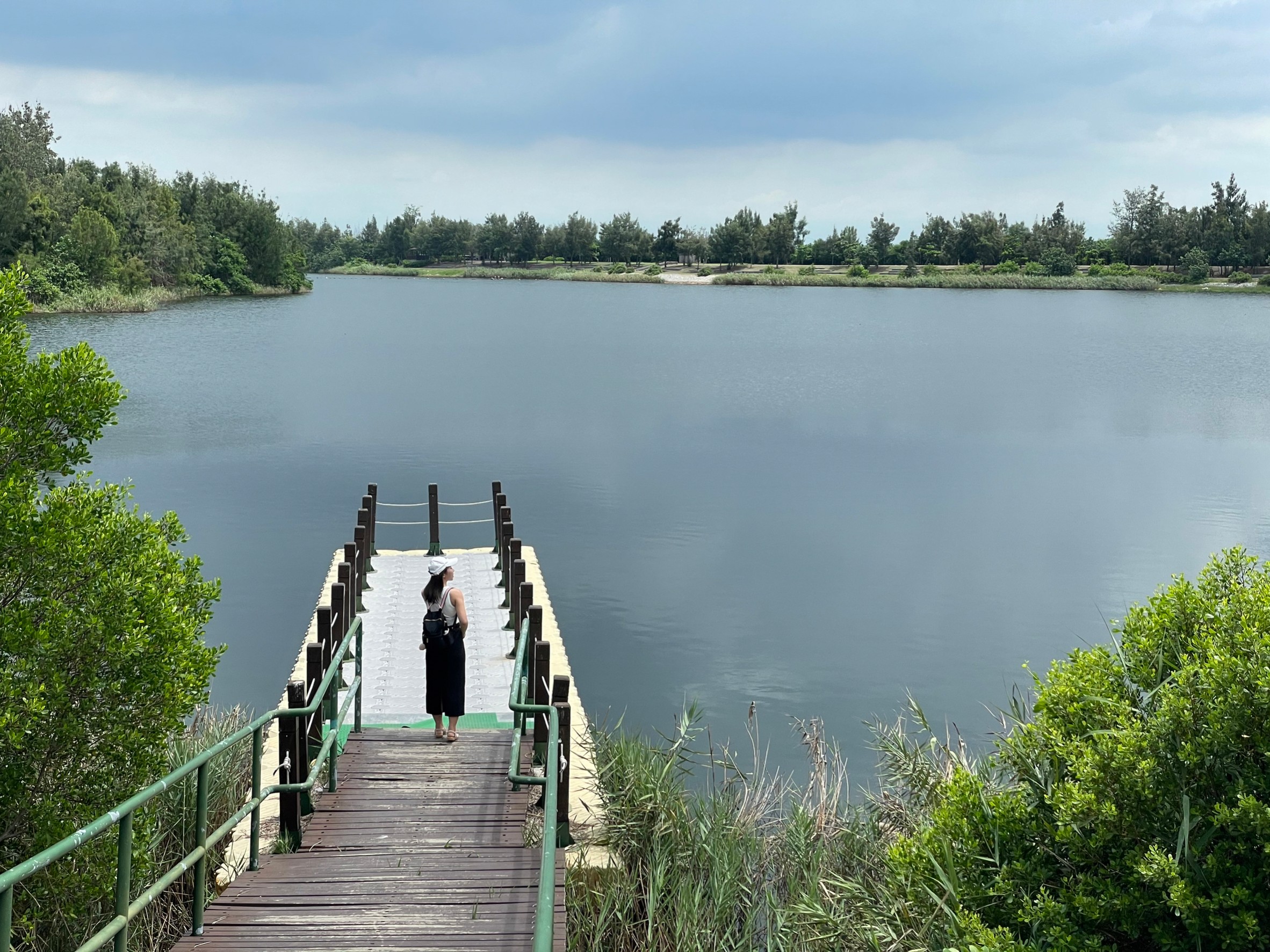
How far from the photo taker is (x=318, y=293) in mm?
106750

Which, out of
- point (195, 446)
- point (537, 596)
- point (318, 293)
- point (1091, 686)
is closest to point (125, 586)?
point (1091, 686)

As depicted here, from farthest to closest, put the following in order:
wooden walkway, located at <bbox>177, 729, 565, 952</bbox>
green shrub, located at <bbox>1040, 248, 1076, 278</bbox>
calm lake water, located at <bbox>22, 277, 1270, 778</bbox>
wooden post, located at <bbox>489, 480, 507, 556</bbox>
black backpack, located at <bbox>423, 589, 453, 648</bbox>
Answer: green shrub, located at <bbox>1040, 248, 1076, 278</bbox>, calm lake water, located at <bbox>22, 277, 1270, 778</bbox>, wooden post, located at <bbox>489, 480, 507, 556</bbox>, black backpack, located at <bbox>423, 589, 453, 648</bbox>, wooden walkway, located at <bbox>177, 729, 565, 952</bbox>

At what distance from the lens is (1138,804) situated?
4844 mm

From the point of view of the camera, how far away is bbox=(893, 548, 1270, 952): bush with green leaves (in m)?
4.52

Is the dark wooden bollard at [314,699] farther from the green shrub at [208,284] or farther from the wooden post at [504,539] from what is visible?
the green shrub at [208,284]

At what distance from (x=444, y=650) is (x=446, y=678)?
0.24 meters

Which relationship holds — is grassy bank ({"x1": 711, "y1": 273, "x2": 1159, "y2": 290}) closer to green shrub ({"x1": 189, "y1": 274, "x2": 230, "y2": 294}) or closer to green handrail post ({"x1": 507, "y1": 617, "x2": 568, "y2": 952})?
green shrub ({"x1": 189, "y1": 274, "x2": 230, "y2": 294})

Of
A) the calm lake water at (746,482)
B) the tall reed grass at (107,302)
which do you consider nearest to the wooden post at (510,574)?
the calm lake water at (746,482)

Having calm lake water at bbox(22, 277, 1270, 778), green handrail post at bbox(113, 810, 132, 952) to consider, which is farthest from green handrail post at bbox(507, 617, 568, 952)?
calm lake water at bbox(22, 277, 1270, 778)

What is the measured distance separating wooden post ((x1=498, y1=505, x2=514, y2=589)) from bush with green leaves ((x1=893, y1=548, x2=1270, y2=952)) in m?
10.0

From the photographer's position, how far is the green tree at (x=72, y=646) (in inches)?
243

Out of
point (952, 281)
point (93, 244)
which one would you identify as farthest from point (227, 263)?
point (952, 281)

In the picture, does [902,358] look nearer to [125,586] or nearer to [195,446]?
[195,446]

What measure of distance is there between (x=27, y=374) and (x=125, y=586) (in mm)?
1441
